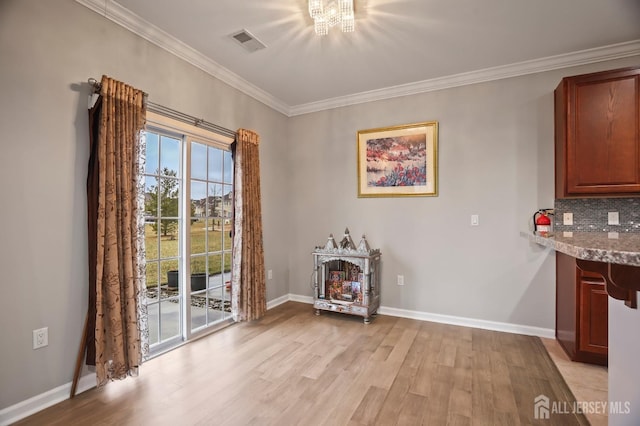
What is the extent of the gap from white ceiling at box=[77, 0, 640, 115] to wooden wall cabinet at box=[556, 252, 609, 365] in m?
1.90

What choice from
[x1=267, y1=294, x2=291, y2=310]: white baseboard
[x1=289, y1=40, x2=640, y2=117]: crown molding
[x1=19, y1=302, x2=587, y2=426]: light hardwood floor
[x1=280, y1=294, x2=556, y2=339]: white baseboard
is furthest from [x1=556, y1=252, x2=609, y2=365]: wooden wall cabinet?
[x1=267, y1=294, x2=291, y2=310]: white baseboard

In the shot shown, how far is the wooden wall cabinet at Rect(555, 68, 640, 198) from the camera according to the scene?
250cm

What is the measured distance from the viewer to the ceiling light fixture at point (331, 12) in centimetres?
210

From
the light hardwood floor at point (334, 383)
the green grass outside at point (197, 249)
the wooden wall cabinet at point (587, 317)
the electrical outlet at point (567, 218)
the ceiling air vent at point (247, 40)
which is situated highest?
the ceiling air vent at point (247, 40)

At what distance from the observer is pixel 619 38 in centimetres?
264

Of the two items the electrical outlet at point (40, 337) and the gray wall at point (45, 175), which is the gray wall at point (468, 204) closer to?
the gray wall at point (45, 175)

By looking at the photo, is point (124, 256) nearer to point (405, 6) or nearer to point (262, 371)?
point (262, 371)

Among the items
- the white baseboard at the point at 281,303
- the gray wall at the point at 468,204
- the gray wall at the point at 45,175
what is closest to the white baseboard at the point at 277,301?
the white baseboard at the point at 281,303

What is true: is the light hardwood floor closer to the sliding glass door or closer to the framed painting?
the sliding glass door

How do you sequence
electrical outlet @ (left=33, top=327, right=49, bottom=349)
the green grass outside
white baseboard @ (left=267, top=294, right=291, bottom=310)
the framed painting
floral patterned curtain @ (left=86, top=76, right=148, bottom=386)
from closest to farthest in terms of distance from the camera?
electrical outlet @ (left=33, top=327, right=49, bottom=349), floral patterned curtain @ (left=86, top=76, right=148, bottom=386), the green grass outside, the framed painting, white baseboard @ (left=267, top=294, right=291, bottom=310)

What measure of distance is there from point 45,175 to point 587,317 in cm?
400

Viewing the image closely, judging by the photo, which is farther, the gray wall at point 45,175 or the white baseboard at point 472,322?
the white baseboard at point 472,322

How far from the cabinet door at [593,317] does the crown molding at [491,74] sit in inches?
81.3

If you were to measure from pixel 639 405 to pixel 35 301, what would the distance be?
2981mm
